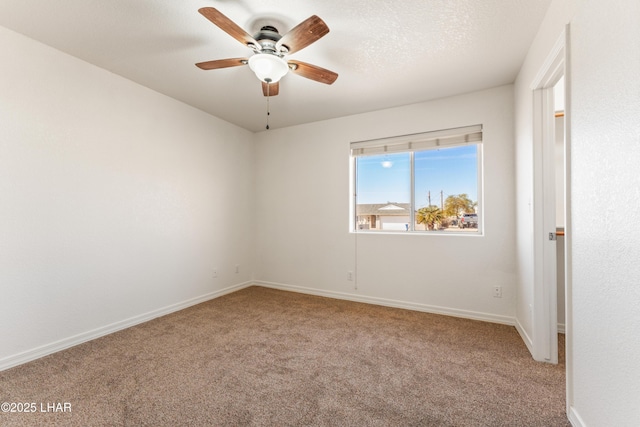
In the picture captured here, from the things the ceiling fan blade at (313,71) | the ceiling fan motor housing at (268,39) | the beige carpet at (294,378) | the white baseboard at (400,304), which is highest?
the ceiling fan motor housing at (268,39)

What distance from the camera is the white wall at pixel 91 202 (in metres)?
2.01

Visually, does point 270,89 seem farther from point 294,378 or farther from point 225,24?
point 294,378

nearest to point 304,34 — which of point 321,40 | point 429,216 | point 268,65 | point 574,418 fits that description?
point 268,65

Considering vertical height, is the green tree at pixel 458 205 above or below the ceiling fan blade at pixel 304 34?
below

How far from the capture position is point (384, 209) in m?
3.54

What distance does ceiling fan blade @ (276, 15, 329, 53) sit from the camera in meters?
1.51

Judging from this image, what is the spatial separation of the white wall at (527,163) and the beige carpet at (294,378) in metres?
0.37

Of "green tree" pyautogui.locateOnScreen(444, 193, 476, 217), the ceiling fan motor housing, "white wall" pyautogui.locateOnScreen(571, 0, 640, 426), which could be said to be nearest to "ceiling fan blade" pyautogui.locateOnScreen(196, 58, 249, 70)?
the ceiling fan motor housing

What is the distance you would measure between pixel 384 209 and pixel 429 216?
56 cm

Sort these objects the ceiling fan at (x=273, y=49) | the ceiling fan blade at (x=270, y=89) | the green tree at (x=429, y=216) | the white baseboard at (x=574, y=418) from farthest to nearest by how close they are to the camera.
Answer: the green tree at (x=429, y=216)
the ceiling fan blade at (x=270, y=89)
the ceiling fan at (x=273, y=49)
the white baseboard at (x=574, y=418)

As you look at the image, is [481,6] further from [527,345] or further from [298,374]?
[298,374]

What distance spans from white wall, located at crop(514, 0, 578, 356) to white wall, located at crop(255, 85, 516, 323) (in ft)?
0.62

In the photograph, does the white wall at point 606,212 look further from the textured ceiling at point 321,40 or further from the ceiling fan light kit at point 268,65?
the ceiling fan light kit at point 268,65

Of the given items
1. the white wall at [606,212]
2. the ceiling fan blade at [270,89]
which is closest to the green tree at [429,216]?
the white wall at [606,212]
